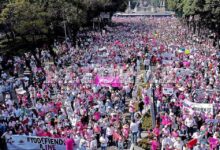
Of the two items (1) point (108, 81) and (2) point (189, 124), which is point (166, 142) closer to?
(2) point (189, 124)

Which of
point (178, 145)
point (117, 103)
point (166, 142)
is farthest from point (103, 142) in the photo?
point (117, 103)

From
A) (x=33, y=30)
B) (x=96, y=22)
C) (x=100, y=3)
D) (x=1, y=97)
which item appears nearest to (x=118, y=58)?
(x=33, y=30)

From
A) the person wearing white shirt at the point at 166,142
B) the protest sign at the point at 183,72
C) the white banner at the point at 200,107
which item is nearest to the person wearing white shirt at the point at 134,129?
the person wearing white shirt at the point at 166,142

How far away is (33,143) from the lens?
1945cm

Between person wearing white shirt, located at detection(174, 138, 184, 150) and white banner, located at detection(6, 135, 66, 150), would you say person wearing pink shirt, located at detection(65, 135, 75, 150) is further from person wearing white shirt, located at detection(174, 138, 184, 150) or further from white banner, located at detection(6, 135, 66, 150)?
person wearing white shirt, located at detection(174, 138, 184, 150)

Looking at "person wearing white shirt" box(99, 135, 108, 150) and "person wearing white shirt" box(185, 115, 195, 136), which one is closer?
"person wearing white shirt" box(99, 135, 108, 150)

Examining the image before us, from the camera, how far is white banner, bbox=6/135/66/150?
1911 centimetres

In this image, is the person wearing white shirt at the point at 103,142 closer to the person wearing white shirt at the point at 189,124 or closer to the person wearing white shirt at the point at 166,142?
the person wearing white shirt at the point at 166,142

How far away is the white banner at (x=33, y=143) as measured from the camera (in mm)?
19109

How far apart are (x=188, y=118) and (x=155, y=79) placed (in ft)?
28.5

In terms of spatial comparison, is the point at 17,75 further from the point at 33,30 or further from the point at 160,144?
the point at 160,144

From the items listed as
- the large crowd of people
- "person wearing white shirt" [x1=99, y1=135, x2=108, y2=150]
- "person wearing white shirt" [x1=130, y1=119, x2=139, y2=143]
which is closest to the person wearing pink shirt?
the large crowd of people

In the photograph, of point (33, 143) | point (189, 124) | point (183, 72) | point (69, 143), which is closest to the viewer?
point (69, 143)

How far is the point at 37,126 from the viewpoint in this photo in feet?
67.6
